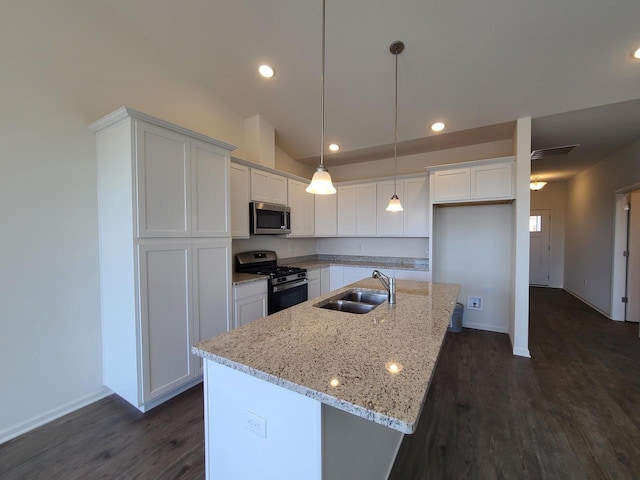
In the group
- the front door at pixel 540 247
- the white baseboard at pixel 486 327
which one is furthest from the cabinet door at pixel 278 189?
the front door at pixel 540 247

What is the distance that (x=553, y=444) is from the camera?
Answer: 1781mm

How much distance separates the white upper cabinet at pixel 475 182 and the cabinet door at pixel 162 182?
310cm

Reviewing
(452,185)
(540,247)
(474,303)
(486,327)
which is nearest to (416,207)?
(452,185)

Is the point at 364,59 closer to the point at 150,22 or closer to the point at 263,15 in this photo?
the point at 263,15

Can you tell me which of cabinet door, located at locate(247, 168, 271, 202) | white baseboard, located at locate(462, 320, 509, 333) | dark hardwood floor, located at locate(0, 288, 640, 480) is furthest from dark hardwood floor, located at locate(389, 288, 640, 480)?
cabinet door, located at locate(247, 168, 271, 202)

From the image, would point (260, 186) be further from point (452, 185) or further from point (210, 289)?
point (452, 185)

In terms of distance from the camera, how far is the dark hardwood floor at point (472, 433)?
5.27ft

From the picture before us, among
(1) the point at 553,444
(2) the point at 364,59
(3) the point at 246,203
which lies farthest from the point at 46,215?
(1) the point at 553,444

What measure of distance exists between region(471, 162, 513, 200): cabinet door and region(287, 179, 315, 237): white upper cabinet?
8.06 ft

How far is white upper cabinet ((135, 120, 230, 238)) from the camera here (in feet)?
6.66

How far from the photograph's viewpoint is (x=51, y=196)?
2055 millimetres

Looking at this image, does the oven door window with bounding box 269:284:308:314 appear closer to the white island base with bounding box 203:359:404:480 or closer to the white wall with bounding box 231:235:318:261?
the white wall with bounding box 231:235:318:261

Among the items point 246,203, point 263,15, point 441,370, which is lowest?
point 441,370

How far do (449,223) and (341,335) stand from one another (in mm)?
3435
